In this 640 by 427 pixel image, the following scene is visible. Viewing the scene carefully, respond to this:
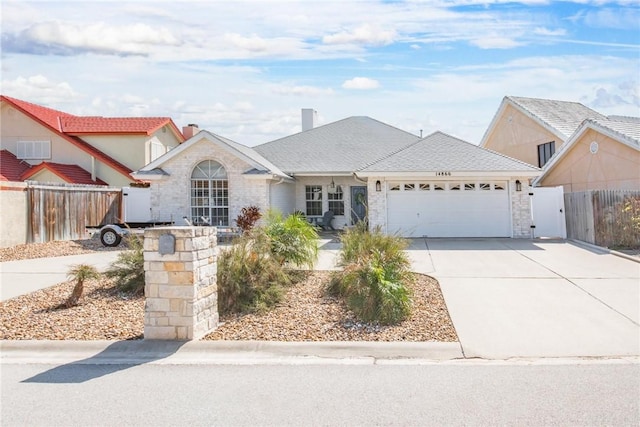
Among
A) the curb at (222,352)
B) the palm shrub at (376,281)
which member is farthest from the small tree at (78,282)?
the palm shrub at (376,281)

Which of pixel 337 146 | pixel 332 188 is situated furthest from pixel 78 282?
Answer: pixel 337 146

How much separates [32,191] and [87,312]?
11.3 metres

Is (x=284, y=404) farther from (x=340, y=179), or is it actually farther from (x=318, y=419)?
(x=340, y=179)

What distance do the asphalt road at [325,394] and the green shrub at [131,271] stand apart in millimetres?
3462

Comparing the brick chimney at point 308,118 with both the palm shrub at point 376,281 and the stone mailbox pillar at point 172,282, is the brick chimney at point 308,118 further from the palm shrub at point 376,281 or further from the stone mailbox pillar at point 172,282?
the stone mailbox pillar at point 172,282

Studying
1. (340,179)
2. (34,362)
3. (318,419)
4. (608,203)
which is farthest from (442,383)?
(340,179)

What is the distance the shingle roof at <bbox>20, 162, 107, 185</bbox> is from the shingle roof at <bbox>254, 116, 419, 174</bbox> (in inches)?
361

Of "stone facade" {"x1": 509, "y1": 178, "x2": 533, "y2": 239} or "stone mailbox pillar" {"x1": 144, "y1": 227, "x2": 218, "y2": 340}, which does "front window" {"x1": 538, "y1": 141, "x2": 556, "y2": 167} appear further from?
"stone mailbox pillar" {"x1": 144, "y1": 227, "x2": 218, "y2": 340}

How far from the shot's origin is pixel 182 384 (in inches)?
220

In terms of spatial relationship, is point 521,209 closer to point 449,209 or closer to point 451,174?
point 449,209

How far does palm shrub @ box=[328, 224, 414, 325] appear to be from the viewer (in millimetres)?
7809

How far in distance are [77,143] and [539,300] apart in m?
25.8

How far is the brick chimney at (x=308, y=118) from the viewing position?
96.3 feet

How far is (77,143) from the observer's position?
27969 millimetres
